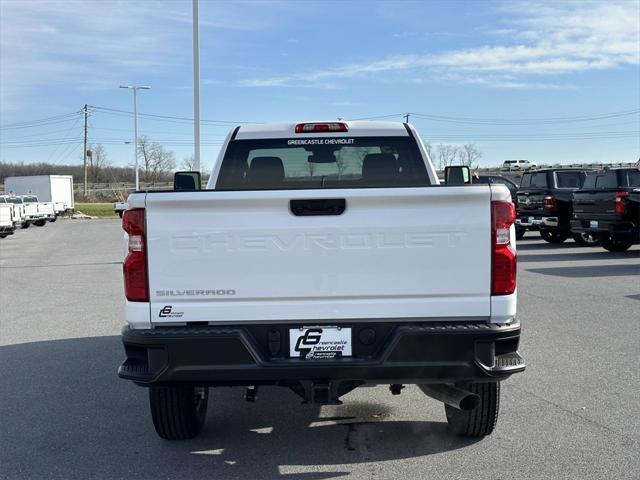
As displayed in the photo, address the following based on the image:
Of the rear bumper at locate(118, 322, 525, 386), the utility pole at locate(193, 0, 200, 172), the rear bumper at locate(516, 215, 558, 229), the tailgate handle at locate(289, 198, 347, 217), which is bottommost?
the rear bumper at locate(516, 215, 558, 229)

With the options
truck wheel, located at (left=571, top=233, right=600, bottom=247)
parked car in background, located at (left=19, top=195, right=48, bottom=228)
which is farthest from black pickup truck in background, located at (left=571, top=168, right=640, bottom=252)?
parked car in background, located at (left=19, top=195, right=48, bottom=228)

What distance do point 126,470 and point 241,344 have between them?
48.8 inches

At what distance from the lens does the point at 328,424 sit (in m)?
5.18

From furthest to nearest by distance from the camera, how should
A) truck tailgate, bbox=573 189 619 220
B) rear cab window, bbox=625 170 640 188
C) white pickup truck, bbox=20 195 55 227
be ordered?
white pickup truck, bbox=20 195 55 227, rear cab window, bbox=625 170 640 188, truck tailgate, bbox=573 189 619 220

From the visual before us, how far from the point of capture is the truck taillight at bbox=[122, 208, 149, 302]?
389 centimetres

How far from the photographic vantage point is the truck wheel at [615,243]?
17.3m

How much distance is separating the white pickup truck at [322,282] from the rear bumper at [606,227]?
13559 millimetres

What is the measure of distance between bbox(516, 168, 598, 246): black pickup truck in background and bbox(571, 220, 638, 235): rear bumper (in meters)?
2.39

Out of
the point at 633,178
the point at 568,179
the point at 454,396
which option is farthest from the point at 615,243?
the point at 454,396

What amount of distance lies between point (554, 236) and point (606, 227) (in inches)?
175

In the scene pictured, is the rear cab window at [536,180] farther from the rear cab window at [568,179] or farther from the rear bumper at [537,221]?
the rear bumper at [537,221]

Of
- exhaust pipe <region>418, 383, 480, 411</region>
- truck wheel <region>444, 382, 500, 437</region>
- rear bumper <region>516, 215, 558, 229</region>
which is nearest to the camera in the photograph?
exhaust pipe <region>418, 383, 480, 411</region>

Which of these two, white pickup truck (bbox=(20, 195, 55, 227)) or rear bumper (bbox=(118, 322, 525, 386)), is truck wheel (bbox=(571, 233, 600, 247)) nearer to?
rear bumper (bbox=(118, 322, 525, 386))

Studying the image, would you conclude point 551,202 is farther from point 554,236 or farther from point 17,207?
point 17,207
